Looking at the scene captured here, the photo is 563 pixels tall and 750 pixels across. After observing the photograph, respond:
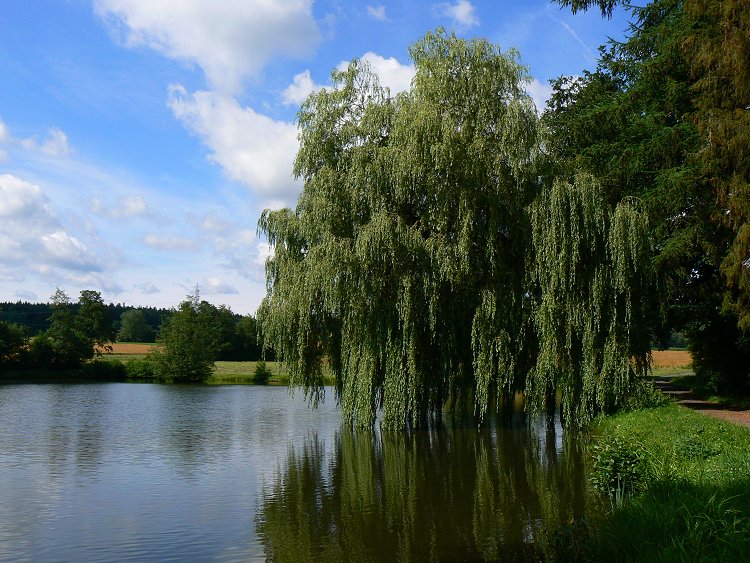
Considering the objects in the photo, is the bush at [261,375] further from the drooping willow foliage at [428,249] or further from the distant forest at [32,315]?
the distant forest at [32,315]

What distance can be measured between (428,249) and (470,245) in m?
1.18

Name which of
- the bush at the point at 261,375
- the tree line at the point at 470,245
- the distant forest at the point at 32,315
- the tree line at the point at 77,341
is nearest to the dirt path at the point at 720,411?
the tree line at the point at 470,245

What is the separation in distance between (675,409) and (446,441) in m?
6.23

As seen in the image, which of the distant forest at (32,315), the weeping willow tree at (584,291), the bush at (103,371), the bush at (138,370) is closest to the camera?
the weeping willow tree at (584,291)

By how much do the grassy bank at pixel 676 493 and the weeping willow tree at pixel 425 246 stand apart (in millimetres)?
6490

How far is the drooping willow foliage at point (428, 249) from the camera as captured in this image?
62.3 ft

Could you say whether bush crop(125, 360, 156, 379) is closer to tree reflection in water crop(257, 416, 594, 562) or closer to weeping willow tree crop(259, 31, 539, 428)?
weeping willow tree crop(259, 31, 539, 428)

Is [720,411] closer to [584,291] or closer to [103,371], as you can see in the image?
[584,291]

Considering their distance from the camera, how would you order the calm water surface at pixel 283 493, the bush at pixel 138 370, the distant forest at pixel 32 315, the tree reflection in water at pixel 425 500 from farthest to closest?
the distant forest at pixel 32 315, the bush at pixel 138 370, the calm water surface at pixel 283 493, the tree reflection in water at pixel 425 500

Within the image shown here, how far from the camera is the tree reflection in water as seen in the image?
9.51 meters

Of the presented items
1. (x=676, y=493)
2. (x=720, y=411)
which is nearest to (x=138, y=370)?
(x=720, y=411)

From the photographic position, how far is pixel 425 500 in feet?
41.4

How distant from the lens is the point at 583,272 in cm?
1920

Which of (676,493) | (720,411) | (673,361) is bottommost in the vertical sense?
(720,411)
